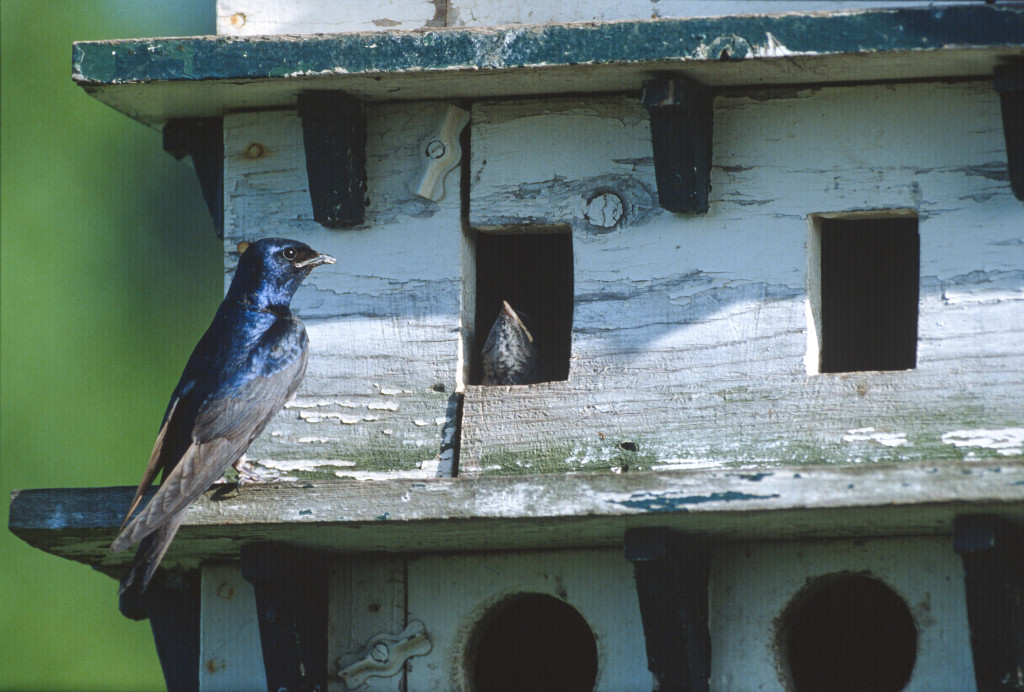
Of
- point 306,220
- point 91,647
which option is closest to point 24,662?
point 91,647

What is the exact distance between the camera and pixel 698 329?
19.2ft

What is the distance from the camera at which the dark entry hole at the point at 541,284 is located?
680cm

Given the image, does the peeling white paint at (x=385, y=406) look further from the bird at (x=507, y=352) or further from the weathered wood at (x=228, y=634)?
the weathered wood at (x=228, y=634)

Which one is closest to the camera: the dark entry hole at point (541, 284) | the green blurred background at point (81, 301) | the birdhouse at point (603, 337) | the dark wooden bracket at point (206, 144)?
the birdhouse at point (603, 337)

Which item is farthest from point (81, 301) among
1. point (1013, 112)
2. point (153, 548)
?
point (1013, 112)

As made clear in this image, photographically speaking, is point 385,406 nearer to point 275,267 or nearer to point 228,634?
point 275,267

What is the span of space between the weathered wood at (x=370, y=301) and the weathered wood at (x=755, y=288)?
154 millimetres

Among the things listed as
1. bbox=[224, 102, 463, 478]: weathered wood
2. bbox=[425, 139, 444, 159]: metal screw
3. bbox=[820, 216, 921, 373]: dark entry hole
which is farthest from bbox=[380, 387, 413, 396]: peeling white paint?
bbox=[820, 216, 921, 373]: dark entry hole

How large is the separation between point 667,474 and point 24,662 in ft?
16.8

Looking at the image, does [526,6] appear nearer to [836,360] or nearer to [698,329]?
[698,329]

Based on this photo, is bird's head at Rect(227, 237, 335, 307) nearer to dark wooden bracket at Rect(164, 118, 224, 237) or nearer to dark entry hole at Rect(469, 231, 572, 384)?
dark wooden bracket at Rect(164, 118, 224, 237)

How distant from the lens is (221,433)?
5668 millimetres

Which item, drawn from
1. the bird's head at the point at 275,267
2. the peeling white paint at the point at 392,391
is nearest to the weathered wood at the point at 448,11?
the bird's head at the point at 275,267

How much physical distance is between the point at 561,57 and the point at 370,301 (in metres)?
0.90
